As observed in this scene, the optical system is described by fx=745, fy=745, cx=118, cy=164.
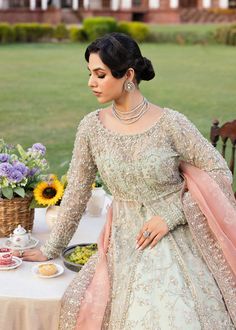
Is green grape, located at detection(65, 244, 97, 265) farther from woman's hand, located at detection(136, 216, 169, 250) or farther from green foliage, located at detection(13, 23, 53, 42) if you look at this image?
green foliage, located at detection(13, 23, 53, 42)

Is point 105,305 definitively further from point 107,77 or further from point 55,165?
point 55,165

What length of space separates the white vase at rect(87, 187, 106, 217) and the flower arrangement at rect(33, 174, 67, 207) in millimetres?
202

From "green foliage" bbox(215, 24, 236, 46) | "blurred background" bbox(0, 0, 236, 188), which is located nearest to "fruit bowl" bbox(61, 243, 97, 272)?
"blurred background" bbox(0, 0, 236, 188)

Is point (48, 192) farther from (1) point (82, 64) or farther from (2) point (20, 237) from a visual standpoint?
(1) point (82, 64)

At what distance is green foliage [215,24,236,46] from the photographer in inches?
983

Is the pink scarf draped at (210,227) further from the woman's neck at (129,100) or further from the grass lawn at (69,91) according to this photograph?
the grass lawn at (69,91)

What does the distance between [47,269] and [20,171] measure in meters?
0.55

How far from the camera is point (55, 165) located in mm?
7840

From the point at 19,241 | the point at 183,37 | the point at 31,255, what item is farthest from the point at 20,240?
the point at 183,37

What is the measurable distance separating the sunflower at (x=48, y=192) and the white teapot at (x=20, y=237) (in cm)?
16

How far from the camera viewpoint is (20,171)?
3035mm

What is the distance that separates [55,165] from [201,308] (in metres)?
5.57

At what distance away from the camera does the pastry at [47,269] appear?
263cm

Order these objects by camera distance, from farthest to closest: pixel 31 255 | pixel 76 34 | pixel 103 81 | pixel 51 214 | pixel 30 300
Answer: pixel 76 34
pixel 51 214
pixel 31 255
pixel 103 81
pixel 30 300
